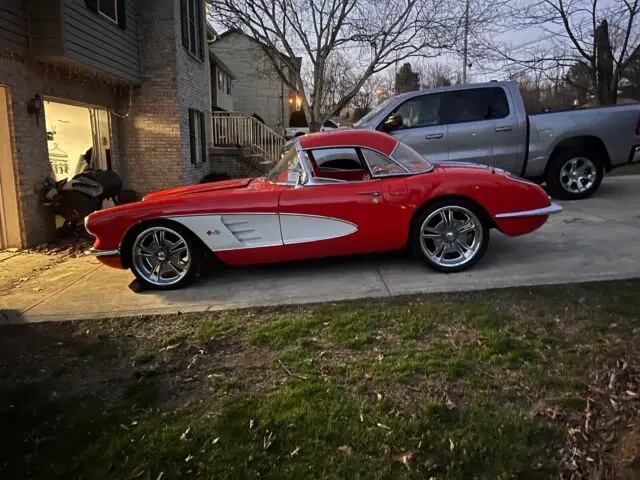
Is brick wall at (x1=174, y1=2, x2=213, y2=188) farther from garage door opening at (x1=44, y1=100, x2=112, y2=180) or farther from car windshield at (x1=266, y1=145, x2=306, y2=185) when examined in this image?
car windshield at (x1=266, y1=145, x2=306, y2=185)

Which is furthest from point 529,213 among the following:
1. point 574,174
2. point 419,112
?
point 574,174

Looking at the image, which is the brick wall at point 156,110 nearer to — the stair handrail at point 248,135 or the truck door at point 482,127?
the stair handrail at point 248,135

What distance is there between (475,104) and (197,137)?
8295 millimetres

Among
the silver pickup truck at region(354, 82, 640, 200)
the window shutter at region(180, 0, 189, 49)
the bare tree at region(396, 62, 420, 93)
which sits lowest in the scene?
the silver pickup truck at region(354, 82, 640, 200)

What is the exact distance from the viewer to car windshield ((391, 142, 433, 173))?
539 centimetres

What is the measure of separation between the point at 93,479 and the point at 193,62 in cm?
1343

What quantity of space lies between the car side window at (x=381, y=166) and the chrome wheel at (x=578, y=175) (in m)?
5.01

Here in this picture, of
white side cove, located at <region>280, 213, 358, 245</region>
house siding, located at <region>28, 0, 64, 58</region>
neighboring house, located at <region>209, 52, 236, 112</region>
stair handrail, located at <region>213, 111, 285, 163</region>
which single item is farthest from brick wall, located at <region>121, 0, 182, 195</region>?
neighboring house, located at <region>209, 52, 236, 112</region>

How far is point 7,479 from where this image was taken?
242 centimetres

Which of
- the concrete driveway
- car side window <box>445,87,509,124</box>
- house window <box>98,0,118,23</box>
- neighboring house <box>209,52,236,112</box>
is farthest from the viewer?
neighboring house <box>209,52,236,112</box>

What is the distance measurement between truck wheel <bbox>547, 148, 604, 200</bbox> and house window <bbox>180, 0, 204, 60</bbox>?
9183 millimetres

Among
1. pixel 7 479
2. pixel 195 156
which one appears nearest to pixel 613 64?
pixel 195 156

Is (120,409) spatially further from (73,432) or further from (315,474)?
(315,474)

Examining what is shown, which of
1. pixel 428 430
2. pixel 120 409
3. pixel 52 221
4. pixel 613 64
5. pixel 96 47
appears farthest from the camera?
pixel 613 64
